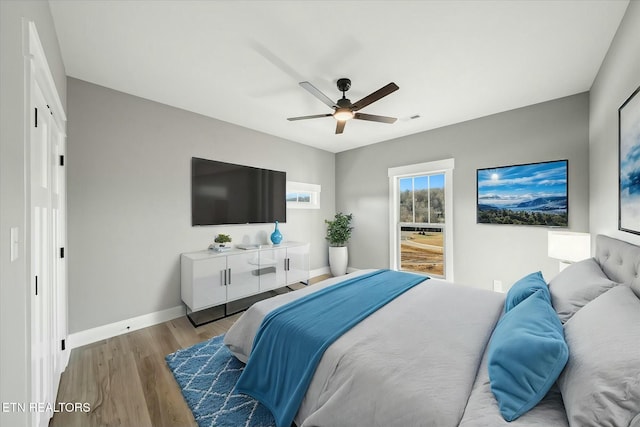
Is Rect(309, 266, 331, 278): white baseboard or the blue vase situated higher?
the blue vase

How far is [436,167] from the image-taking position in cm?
394

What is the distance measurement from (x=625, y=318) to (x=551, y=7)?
1957 millimetres

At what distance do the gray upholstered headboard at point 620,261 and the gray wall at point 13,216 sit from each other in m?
2.70

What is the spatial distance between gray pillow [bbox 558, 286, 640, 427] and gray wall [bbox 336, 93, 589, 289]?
8.05 ft

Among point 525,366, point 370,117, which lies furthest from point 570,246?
point 370,117

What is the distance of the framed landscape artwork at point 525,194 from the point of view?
9.71ft

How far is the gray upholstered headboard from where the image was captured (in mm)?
1314

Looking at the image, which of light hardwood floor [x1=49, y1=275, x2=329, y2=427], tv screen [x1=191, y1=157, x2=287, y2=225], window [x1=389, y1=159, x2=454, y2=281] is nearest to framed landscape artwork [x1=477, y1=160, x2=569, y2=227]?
window [x1=389, y1=159, x2=454, y2=281]

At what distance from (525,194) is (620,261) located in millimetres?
1925

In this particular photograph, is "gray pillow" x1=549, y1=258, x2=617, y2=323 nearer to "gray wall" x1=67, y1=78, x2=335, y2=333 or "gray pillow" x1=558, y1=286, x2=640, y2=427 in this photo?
"gray pillow" x1=558, y1=286, x2=640, y2=427

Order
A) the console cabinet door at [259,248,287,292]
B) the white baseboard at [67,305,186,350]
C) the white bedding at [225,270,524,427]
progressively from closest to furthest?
the white bedding at [225,270,524,427] < the white baseboard at [67,305,186,350] < the console cabinet door at [259,248,287,292]

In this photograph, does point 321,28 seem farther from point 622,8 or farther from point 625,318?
point 625,318

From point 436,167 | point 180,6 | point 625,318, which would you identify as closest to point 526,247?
point 436,167

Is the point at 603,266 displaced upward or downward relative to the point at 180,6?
downward
